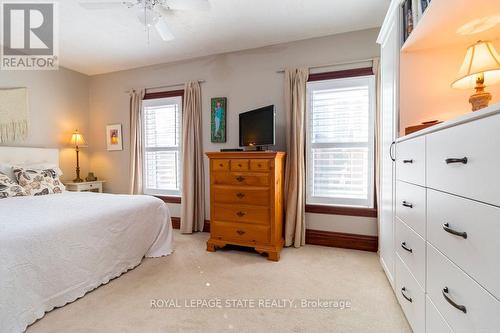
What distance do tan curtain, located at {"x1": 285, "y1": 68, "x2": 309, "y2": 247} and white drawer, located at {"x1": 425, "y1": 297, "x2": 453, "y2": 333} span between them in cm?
177

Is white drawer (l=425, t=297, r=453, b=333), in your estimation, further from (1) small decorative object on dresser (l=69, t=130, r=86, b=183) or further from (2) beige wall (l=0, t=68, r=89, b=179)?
(2) beige wall (l=0, t=68, r=89, b=179)

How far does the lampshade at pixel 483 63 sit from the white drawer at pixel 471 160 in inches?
24.7

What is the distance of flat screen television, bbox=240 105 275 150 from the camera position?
2.71m

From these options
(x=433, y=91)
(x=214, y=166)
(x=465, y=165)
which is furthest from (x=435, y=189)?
(x=214, y=166)

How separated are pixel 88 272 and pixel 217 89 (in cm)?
260

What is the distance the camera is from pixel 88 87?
14.0ft

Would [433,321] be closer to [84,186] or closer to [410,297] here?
[410,297]

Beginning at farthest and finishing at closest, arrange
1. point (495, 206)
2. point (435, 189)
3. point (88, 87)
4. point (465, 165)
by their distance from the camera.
A: point (88, 87), point (435, 189), point (465, 165), point (495, 206)

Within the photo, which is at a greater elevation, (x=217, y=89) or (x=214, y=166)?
(x=217, y=89)

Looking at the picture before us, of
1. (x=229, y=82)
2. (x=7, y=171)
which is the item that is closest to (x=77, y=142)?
(x=7, y=171)

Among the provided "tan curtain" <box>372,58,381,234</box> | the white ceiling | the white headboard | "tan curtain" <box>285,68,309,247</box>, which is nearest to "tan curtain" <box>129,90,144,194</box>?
the white ceiling

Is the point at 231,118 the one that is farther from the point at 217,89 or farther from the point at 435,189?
the point at 435,189

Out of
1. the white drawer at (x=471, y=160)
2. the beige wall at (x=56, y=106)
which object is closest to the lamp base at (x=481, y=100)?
the white drawer at (x=471, y=160)

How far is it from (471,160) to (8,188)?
150 inches
